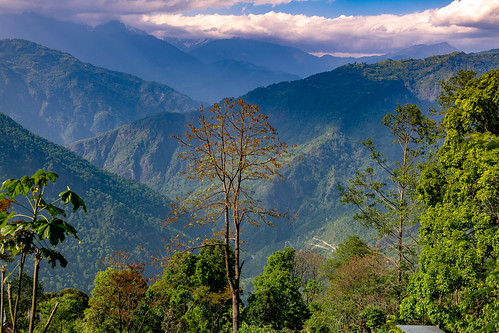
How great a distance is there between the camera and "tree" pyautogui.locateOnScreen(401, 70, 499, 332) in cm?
1163

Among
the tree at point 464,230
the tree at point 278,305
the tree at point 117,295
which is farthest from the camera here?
the tree at point 278,305

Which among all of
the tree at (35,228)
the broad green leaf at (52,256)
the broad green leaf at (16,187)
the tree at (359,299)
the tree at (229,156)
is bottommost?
the tree at (359,299)

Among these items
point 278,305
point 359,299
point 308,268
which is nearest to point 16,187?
point 359,299

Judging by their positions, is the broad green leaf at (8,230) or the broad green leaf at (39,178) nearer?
the broad green leaf at (8,230)

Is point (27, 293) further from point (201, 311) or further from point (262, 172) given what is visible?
point (262, 172)

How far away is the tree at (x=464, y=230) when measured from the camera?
1163cm

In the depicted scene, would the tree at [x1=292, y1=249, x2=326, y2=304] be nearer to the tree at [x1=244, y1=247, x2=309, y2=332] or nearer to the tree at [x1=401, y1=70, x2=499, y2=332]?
the tree at [x1=244, y1=247, x2=309, y2=332]

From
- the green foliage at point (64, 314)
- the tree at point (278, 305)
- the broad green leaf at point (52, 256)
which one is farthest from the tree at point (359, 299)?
the green foliage at point (64, 314)

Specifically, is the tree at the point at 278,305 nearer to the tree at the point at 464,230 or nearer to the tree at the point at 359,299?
the tree at the point at 359,299

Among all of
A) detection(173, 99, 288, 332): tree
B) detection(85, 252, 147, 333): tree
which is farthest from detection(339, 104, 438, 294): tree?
detection(85, 252, 147, 333): tree

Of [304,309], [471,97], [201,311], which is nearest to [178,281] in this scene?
[201,311]

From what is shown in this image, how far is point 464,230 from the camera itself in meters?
13.3

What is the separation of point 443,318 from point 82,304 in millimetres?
32062

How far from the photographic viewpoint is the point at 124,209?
200 m
